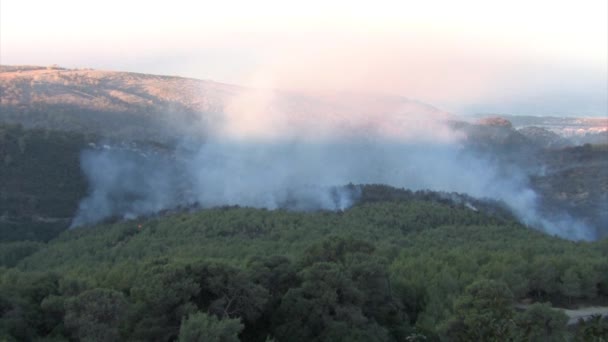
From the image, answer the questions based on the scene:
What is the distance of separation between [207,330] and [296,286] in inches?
431

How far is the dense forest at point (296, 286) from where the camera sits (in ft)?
97.6

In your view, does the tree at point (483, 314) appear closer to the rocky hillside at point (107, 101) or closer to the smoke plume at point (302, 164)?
the smoke plume at point (302, 164)

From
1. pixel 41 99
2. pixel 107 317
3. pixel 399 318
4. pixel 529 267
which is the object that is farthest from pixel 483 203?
pixel 41 99

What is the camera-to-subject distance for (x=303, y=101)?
5384 inches

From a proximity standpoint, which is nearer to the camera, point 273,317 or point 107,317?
point 107,317

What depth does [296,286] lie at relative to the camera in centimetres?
3681

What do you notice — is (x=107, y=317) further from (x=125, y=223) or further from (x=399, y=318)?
(x=125, y=223)

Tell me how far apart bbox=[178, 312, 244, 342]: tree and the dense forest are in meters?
0.05

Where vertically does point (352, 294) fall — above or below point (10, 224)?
above

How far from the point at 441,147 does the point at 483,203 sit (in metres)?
36.1

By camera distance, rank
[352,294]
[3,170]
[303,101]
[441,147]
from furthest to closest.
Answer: [303,101], [441,147], [3,170], [352,294]

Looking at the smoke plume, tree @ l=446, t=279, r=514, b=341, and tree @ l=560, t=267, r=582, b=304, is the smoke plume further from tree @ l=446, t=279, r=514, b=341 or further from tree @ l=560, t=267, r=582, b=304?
tree @ l=446, t=279, r=514, b=341

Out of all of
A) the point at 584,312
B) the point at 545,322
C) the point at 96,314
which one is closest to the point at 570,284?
the point at 584,312

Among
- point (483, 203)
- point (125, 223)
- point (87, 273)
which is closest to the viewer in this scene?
point (87, 273)
